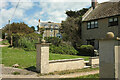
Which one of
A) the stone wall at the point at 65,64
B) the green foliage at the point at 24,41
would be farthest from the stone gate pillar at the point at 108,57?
the green foliage at the point at 24,41

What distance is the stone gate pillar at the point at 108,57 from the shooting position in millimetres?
3758

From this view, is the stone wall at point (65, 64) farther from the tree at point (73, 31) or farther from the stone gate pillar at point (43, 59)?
the tree at point (73, 31)

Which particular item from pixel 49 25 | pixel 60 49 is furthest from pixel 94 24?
pixel 49 25

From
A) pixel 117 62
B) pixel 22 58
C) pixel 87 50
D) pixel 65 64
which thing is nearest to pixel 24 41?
pixel 22 58

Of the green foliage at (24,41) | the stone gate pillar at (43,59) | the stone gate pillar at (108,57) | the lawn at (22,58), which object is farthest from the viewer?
the green foliage at (24,41)

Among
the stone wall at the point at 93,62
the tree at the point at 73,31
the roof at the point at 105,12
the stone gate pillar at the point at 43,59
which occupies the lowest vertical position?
the stone wall at the point at 93,62

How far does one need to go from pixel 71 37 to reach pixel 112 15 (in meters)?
8.49

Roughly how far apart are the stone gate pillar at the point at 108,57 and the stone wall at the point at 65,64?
421 cm

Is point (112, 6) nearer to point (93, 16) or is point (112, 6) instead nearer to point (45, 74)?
point (93, 16)

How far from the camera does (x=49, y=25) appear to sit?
6269 cm

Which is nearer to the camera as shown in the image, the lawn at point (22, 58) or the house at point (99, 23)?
the lawn at point (22, 58)

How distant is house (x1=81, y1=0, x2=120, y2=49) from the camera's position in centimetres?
1938

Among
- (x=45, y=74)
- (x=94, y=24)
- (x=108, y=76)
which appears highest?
(x=94, y=24)

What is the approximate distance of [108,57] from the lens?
153 inches
